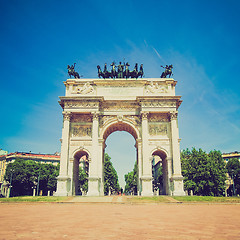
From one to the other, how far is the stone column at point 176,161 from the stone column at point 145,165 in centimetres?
329

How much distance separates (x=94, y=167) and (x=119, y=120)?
26.2 ft

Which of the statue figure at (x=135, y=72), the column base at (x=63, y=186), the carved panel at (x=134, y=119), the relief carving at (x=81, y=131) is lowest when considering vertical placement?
the column base at (x=63, y=186)

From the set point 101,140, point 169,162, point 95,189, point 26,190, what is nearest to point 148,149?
point 169,162

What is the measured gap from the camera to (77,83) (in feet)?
123

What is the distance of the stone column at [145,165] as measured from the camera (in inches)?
1231

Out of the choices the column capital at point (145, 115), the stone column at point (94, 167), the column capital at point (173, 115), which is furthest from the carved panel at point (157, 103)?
the stone column at point (94, 167)

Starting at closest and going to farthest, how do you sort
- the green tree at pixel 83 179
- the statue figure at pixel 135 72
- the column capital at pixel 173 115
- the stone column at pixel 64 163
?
the stone column at pixel 64 163 → the column capital at pixel 173 115 → the statue figure at pixel 135 72 → the green tree at pixel 83 179

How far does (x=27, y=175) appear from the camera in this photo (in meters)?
63.4

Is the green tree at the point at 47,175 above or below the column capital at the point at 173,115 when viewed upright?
below

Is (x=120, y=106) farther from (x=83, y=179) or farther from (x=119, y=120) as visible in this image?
(x=83, y=179)

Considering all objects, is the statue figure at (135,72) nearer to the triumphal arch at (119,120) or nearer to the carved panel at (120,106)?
the triumphal arch at (119,120)

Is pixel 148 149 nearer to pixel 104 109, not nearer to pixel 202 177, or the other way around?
pixel 104 109

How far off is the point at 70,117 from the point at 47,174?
36.4 metres

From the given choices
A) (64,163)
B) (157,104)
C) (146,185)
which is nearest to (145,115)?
(157,104)
